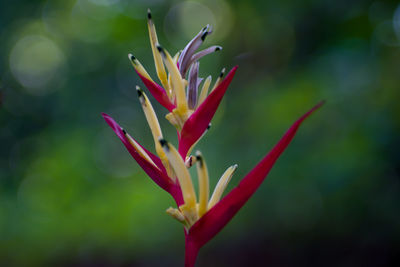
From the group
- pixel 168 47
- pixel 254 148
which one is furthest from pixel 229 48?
pixel 254 148

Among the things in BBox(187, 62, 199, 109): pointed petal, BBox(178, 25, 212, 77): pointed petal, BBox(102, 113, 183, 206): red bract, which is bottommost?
BBox(102, 113, 183, 206): red bract

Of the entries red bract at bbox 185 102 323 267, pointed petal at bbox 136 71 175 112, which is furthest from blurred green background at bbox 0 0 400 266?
red bract at bbox 185 102 323 267

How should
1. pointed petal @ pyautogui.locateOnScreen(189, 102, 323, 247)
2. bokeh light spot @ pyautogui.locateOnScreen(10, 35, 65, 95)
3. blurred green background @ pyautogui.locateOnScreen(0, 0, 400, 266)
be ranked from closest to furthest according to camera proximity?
1. pointed petal @ pyautogui.locateOnScreen(189, 102, 323, 247)
2. blurred green background @ pyautogui.locateOnScreen(0, 0, 400, 266)
3. bokeh light spot @ pyautogui.locateOnScreen(10, 35, 65, 95)

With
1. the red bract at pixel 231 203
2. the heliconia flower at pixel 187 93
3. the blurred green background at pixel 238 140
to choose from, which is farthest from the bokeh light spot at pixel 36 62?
the red bract at pixel 231 203

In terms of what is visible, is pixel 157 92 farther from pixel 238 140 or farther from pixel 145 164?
pixel 238 140

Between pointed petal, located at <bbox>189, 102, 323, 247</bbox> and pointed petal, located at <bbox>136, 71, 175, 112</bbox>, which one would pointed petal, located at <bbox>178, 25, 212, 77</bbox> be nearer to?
pointed petal, located at <bbox>136, 71, 175, 112</bbox>

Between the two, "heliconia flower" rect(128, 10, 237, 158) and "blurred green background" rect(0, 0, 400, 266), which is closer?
"heliconia flower" rect(128, 10, 237, 158)

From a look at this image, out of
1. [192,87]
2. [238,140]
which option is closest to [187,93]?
[192,87]
